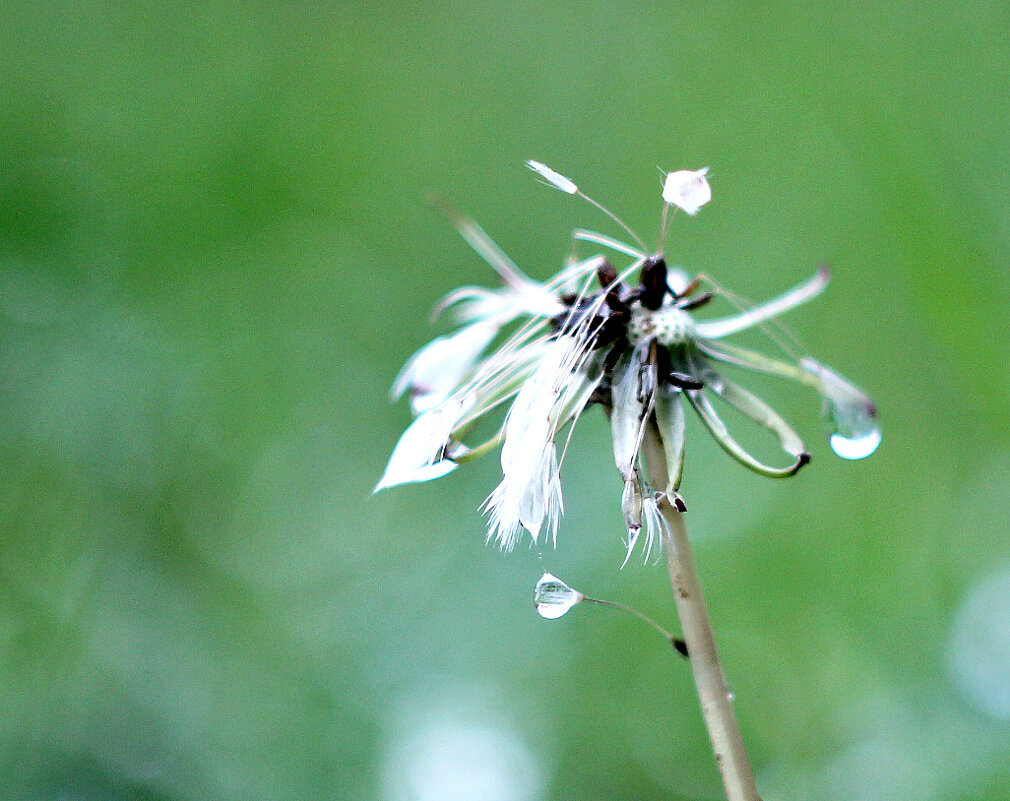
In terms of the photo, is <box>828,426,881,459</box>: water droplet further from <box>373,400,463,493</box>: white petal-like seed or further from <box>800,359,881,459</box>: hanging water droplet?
<box>373,400,463,493</box>: white petal-like seed

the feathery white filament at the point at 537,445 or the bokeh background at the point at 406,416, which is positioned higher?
the bokeh background at the point at 406,416

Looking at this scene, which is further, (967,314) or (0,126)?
(0,126)

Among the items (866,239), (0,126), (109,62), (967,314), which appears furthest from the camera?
(109,62)

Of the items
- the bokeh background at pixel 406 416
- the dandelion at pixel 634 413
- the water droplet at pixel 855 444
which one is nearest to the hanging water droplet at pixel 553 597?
the dandelion at pixel 634 413

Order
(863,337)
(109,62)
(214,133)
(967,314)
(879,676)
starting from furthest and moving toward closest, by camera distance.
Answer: (109,62)
(214,133)
(863,337)
(967,314)
(879,676)

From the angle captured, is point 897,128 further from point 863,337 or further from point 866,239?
point 863,337

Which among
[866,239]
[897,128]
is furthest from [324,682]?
[897,128]

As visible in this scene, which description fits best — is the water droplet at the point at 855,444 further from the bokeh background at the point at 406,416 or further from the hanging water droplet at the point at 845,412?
the bokeh background at the point at 406,416
